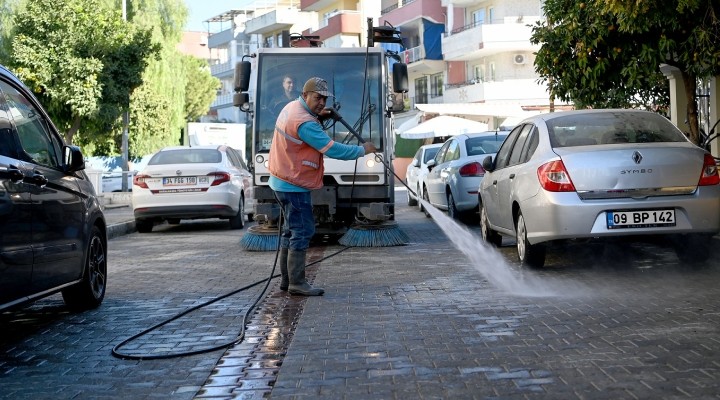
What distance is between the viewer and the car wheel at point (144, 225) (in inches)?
761

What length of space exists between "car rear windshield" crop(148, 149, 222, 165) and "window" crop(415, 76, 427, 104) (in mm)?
38109

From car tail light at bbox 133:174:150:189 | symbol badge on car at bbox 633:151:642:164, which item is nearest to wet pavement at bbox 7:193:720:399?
symbol badge on car at bbox 633:151:642:164

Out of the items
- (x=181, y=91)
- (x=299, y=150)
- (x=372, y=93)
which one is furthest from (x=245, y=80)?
(x=181, y=91)

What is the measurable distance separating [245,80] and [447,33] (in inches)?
1569

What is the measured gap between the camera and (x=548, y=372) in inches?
221

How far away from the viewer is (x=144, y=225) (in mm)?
19531

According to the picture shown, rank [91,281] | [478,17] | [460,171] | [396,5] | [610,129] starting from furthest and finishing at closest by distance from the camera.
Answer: [396,5]
[478,17]
[460,171]
[610,129]
[91,281]

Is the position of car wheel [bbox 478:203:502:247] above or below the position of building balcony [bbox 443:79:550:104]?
below

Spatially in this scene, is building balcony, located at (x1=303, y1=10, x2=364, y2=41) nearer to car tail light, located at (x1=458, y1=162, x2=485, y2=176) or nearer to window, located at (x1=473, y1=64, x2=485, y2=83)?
window, located at (x1=473, y1=64, x2=485, y2=83)

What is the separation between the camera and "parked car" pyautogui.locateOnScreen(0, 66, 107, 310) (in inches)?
259

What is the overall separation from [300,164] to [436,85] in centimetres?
4699

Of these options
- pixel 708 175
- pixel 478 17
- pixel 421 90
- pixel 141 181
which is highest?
pixel 478 17

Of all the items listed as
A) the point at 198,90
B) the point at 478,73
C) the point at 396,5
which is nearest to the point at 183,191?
the point at 478,73

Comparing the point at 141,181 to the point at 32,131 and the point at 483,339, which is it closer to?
the point at 32,131
